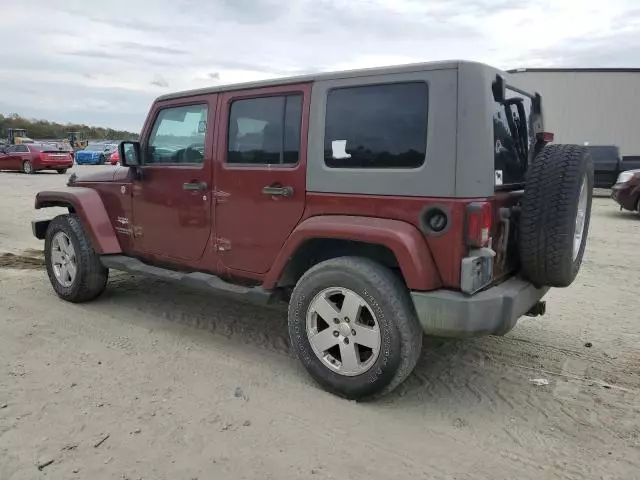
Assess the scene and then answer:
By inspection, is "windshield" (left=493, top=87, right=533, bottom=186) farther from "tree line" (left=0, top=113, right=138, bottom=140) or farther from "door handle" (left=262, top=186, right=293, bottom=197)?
"tree line" (left=0, top=113, right=138, bottom=140)

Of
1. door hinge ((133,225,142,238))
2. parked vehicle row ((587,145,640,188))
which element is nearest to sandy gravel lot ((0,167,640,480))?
door hinge ((133,225,142,238))

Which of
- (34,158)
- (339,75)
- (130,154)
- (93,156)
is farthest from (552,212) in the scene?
(93,156)

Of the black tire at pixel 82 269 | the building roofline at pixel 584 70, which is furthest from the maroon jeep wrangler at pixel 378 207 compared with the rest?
the building roofline at pixel 584 70

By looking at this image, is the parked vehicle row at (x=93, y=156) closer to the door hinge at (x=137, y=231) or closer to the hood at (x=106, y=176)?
the hood at (x=106, y=176)

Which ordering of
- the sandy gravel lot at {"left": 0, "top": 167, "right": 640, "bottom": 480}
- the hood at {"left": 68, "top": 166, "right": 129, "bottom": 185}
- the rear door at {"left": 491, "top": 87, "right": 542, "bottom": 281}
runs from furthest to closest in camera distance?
the hood at {"left": 68, "top": 166, "right": 129, "bottom": 185} → the rear door at {"left": 491, "top": 87, "right": 542, "bottom": 281} → the sandy gravel lot at {"left": 0, "top": 167, "right": 640, "bottom": 480}

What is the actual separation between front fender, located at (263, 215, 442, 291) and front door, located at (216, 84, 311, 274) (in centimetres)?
27

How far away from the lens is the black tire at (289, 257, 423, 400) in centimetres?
307

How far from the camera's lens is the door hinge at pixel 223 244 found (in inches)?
159

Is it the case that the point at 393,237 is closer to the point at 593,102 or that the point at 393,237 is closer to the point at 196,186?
the point at 196,186

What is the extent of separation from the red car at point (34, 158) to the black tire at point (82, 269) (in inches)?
840

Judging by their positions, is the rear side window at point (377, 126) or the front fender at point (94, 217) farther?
the front fender at point (94, 217)

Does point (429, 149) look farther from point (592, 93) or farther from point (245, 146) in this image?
point (592, 93)

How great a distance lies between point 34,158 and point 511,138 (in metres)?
25.0

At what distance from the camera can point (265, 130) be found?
150 inches
